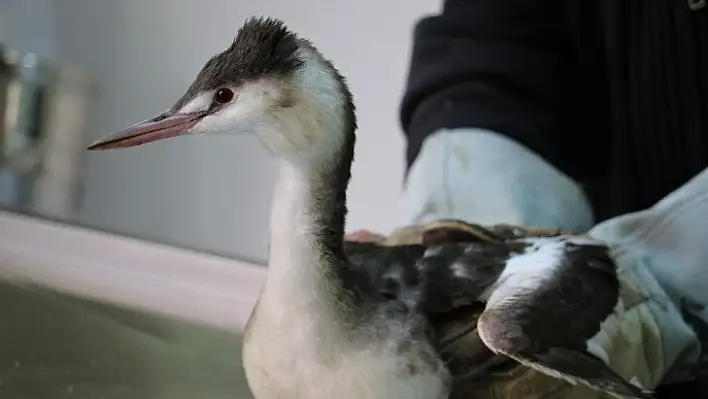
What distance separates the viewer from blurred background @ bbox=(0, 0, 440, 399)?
1.59ft

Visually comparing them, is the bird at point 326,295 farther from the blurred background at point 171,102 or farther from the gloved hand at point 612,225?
the blurred background at point 171,102

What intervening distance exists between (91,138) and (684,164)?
54 centimetres

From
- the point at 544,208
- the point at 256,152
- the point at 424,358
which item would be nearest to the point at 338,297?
the point at 424,358

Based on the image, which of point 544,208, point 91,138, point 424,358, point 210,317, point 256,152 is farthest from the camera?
point 91,138

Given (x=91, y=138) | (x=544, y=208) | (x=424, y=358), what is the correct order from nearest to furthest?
(x=424, y=358) → (x=544, y=208) → (x=91, y=138)

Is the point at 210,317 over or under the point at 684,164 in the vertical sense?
under

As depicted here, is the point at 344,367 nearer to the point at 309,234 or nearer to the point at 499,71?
the point at 309,234

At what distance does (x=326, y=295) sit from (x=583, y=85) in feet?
1.12

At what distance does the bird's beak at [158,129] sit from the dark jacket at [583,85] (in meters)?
0.25

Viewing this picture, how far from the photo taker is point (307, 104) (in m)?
0.26

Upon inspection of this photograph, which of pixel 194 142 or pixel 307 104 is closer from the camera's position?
pixel 307 104

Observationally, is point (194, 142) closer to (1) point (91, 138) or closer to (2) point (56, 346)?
(1) point (91, 138)

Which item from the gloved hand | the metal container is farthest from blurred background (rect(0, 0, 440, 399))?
the gloved hand

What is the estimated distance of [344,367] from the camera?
25 cm
